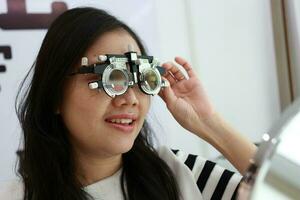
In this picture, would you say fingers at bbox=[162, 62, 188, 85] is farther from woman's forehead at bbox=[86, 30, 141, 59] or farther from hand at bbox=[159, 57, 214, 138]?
woman's forehead at bbox=[86, 30, 141, 59]

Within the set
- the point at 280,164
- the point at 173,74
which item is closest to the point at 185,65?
the point at 173,74

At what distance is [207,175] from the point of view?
3.03 feet

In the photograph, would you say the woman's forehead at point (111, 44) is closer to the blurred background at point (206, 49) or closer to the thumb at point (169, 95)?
the thumb at point (169, 95)

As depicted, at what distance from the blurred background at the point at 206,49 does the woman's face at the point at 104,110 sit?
18.0 inches

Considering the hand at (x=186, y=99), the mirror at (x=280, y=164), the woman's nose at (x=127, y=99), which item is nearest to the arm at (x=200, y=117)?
the hand at (x=186, y=99)

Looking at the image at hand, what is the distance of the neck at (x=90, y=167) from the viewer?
2.83ft

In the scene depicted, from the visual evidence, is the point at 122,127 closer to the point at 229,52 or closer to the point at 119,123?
the point at 119,123

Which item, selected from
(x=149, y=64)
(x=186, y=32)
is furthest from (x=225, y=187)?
(x=186, y=32)

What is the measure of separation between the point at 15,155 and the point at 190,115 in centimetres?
58

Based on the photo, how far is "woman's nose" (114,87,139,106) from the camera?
768 millimetres

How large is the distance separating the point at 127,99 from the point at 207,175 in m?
0.30

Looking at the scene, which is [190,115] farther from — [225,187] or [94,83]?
[94,83]

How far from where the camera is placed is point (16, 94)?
116 centimetres

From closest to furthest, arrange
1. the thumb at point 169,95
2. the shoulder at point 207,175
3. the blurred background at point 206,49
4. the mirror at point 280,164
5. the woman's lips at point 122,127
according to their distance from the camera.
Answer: the mirror at point 280,164, the woman's lips at point 122,127, the shoulder at point 207,175, the thumb at point 169,95, the blurred background at point 206,49
